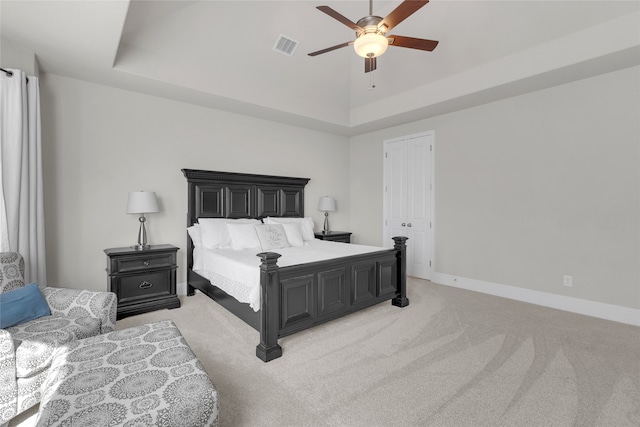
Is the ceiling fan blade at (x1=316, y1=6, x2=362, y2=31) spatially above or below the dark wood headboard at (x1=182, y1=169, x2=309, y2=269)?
above

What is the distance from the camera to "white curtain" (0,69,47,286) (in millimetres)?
2701

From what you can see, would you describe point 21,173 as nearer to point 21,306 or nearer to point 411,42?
point 21,306

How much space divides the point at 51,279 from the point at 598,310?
6.24 metres

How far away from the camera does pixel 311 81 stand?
4.70m

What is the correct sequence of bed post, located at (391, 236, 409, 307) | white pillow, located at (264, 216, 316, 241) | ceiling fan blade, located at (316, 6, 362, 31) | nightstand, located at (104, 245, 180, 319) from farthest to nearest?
white pillow, located at (264, 216, 316, 241)
bed post, located at (391, 236, 409, 307)
nightstand, located at (104, 245, 180, 319)
ceiling fan blade, located at (316, 6, 362, 31)

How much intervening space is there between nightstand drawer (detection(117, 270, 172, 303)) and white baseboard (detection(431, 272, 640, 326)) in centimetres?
399

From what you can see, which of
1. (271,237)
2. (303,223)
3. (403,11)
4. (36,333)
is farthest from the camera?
(303,223)

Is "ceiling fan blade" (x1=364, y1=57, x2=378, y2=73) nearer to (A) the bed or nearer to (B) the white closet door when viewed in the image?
(A) the bed

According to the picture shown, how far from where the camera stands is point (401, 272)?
3.73m

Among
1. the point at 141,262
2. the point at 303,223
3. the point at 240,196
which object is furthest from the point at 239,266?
the point at 303,223

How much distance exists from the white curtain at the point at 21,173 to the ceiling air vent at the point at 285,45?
8.66 feet

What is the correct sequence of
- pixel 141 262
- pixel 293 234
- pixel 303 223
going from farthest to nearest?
pixel 303 223, pixel 293 234, pixel 141 262

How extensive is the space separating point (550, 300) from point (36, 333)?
5078 millimetres

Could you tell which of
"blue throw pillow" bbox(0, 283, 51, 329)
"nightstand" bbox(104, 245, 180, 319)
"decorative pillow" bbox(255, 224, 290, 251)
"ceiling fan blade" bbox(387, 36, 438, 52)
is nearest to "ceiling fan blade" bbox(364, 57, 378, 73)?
"ceiling fan blade" bbox(387, 36, 438, 52)
